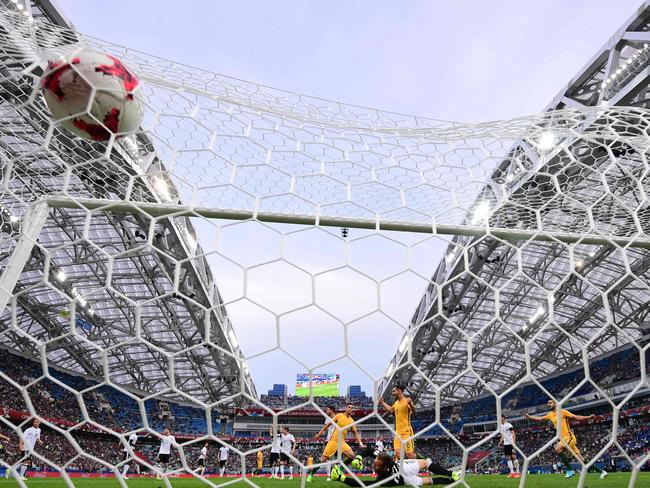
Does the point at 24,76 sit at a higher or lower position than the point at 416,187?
higher

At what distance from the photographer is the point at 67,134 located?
3336 millimetres

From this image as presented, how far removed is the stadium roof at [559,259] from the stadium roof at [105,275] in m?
1.93

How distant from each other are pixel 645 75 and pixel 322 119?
865 cm

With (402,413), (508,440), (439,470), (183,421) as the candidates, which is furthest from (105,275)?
(508,440)

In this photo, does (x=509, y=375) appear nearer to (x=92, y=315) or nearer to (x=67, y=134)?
(x=92, y=315)

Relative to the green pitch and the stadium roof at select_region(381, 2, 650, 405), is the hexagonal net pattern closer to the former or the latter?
the stadium roof at select_region(381, 2, 650, 405)

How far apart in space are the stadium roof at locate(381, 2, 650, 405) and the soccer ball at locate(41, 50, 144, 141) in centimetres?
220

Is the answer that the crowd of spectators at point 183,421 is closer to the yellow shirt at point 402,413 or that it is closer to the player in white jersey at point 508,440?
the player in white jersey at point 508,440

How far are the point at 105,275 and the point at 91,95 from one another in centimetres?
1988

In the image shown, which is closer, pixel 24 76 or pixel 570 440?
pixel 24 76

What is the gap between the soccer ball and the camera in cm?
269

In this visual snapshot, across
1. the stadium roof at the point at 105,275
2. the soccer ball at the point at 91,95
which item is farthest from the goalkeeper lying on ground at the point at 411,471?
the soccer ball at the point at 91,95

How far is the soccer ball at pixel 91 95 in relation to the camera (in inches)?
106

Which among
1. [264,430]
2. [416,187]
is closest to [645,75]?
[416,187]
